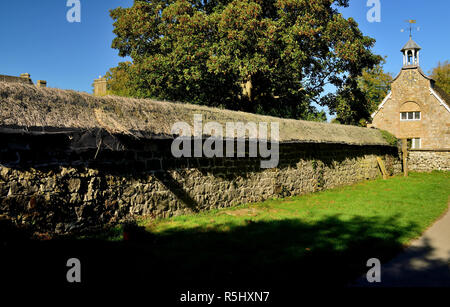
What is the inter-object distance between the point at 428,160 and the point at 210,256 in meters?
25.4

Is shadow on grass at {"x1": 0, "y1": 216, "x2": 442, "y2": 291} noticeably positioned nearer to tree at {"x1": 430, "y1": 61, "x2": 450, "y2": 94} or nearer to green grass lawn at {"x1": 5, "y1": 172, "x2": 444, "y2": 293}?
green grass lawn at {"x1": 5, "y1": 172, "x2": 444, "y2": 293}

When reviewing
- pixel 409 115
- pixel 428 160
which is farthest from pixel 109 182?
pixel 409 115

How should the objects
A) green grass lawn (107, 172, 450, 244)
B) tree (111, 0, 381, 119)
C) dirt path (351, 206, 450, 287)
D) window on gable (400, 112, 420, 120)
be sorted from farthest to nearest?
window on gable (400, 112, 420, 120) < tree (111, 0, 381, 119) < green grass lawn (107, 172, 450, 244) < dirt path (351, 206, 450, 287)

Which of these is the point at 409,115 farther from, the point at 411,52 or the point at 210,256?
the point at 210,256

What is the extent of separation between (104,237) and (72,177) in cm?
145

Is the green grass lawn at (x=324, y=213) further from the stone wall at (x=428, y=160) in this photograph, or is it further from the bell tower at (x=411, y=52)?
the bell tower at (x=411, y=52)

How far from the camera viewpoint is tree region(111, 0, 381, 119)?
52.6 ft

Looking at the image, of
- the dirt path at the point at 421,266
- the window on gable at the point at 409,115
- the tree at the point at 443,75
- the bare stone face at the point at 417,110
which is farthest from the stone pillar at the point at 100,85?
the tree at the point at 443,75

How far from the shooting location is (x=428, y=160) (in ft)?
80.6

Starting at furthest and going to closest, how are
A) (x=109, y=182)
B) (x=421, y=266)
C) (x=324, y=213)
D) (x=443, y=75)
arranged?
1. (x=443, y=75)
2. (x=324, y=213)
3. (x=109, y=182)
4. (x=421, y=266)

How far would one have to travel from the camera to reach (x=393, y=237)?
258 inches

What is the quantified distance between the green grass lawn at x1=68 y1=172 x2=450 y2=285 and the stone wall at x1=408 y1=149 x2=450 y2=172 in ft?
54.4

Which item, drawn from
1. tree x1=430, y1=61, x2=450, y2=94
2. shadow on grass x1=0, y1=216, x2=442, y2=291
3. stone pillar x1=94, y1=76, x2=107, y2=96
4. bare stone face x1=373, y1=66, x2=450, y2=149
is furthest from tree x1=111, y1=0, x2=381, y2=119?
tree x1=430, y1=61, x2=450, y2=94
